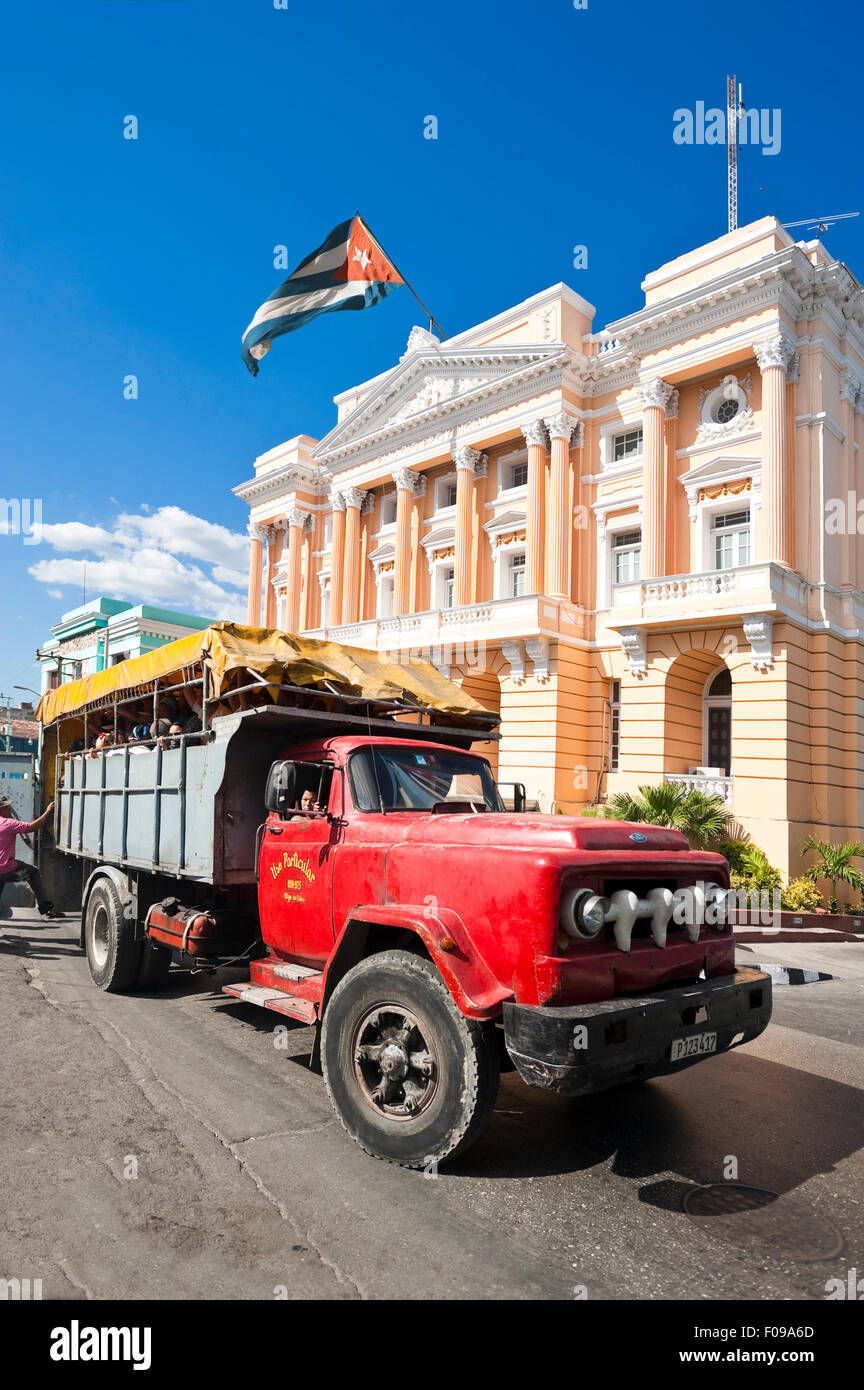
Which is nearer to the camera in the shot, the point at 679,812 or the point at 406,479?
the point at 679,812

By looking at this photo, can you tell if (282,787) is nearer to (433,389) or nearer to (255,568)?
(433,389)

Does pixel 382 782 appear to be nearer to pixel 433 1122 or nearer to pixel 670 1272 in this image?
pixel 433 1122

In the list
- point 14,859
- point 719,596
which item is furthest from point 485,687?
point 14,859

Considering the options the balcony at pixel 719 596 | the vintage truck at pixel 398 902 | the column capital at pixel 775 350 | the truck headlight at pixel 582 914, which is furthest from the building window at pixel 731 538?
the truck headlight at pixel 582 914

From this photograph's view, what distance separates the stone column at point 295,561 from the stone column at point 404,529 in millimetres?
6931

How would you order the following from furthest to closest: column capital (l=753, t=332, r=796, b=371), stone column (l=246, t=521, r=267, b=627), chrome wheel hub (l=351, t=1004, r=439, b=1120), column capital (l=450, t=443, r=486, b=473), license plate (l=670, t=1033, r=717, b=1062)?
stone column (l=246, t=521, r=267, b=627) < column capital (l=450, t=443, r=486, b=473) < column capital (l=753, t=332, r=796, b=371) < chrome wheel hub (l=351, t=1004, r=439, b=1120) < license plate (l=670, t=1033, r=717, b=1062)

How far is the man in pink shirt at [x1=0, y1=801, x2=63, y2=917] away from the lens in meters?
9.55

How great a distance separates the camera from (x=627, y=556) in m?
22.9

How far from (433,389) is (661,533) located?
33.5ft

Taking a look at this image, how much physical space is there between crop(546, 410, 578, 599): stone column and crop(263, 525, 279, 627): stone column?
54.0 ft

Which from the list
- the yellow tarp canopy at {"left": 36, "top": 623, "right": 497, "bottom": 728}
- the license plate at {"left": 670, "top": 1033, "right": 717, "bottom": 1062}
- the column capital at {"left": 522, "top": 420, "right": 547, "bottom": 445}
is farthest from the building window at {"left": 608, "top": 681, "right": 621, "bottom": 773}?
the license plate at {"left": 670, "top": 1033, "right": 717, "bottom": 1062}

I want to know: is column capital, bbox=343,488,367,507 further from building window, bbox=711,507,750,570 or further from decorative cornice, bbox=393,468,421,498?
building window, bbox=711,507,750,570
